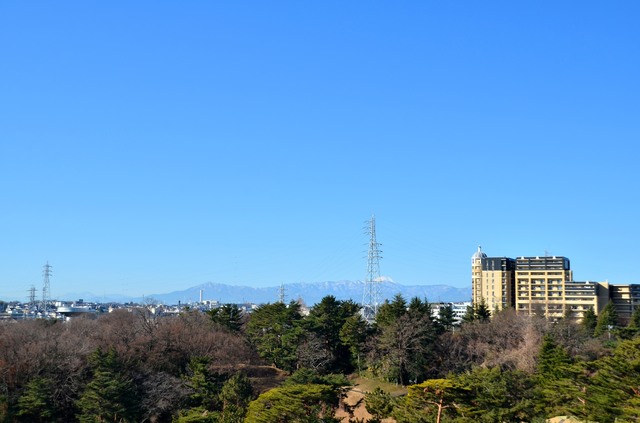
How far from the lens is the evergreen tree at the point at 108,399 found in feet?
109

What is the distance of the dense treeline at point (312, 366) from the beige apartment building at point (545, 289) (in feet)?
91.2

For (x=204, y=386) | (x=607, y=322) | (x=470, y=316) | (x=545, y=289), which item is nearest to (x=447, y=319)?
(x=470, y=316)

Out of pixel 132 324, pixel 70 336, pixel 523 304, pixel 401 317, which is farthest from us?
pixel 523 304

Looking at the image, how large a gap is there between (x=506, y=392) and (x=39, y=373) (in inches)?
1006

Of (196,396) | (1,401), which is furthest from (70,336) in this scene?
(196,396)

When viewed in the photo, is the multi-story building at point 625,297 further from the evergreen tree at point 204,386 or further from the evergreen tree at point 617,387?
the evergreen tree at point 204,386

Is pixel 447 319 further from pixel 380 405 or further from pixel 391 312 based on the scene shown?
pixel 380 405

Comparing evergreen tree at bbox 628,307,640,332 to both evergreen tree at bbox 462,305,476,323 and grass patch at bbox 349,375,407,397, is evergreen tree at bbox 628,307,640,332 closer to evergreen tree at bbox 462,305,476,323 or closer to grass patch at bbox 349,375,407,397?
evergreen tree at bbox 462,305,476,323

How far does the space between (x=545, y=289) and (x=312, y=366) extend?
55.3 m

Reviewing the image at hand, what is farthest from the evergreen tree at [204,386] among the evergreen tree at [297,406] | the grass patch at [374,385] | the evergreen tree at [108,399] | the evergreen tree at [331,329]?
the evergreen tree at [331,329]

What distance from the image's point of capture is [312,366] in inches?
1759

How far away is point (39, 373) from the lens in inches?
1442

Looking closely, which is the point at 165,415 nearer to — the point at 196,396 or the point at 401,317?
the point at 196,396

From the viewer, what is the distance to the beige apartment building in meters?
86.2
